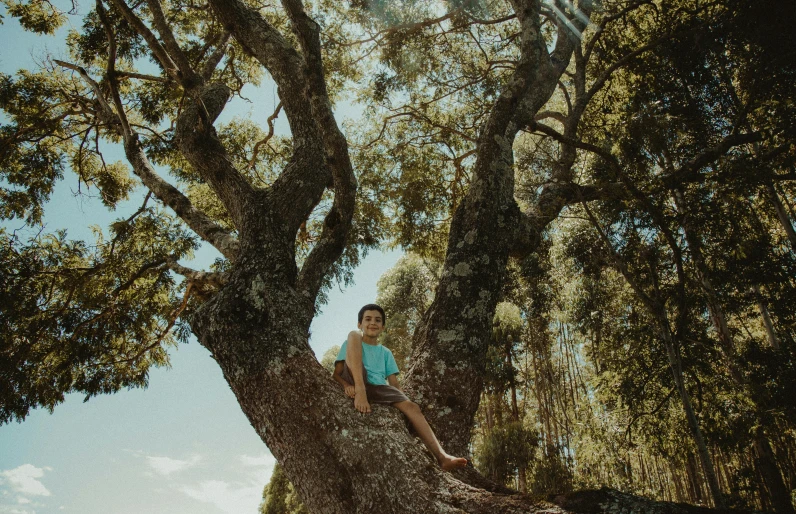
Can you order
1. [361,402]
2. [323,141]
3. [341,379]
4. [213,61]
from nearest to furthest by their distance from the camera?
[361,402]
[341,379]
[323,141]
[213,61]

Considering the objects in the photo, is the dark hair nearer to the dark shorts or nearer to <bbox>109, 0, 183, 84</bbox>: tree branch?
the dark shorts

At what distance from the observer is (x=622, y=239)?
5.51 metres

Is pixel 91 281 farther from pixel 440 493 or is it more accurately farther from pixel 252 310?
pixel 440 493

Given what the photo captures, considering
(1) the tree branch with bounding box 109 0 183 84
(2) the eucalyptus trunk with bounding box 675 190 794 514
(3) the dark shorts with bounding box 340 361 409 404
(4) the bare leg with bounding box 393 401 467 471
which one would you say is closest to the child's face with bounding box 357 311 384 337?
(3) the dark shorts with bounding box 340 361 409 404

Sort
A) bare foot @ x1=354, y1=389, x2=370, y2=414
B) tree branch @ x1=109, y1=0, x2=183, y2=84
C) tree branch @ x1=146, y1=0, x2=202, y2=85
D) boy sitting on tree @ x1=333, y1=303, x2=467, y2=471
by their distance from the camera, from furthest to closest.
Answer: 1. tree branch @ x1=109, y1=0, x2=183, y2=84
2. tree branch @ x1=146, y1=0, x2=202, y2=85
3. boy sitting on tree @ x1=333, y1=303, x2=467, y2=471
4. bare foot @ x1=354, y1=389, x2=370, y2=414

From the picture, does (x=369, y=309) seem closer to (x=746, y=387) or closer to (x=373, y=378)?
(x=373, y=378)

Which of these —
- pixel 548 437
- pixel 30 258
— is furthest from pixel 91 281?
pixel 548 437

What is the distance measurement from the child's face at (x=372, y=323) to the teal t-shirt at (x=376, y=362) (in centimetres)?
13

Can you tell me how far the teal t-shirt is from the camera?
→ 2864mm

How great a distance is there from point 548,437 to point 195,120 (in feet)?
39.0

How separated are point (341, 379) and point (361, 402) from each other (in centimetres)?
40

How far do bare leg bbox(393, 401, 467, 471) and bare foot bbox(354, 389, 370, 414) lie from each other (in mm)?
249

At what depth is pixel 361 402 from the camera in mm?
2264

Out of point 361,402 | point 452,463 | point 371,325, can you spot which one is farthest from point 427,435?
point 371,325
